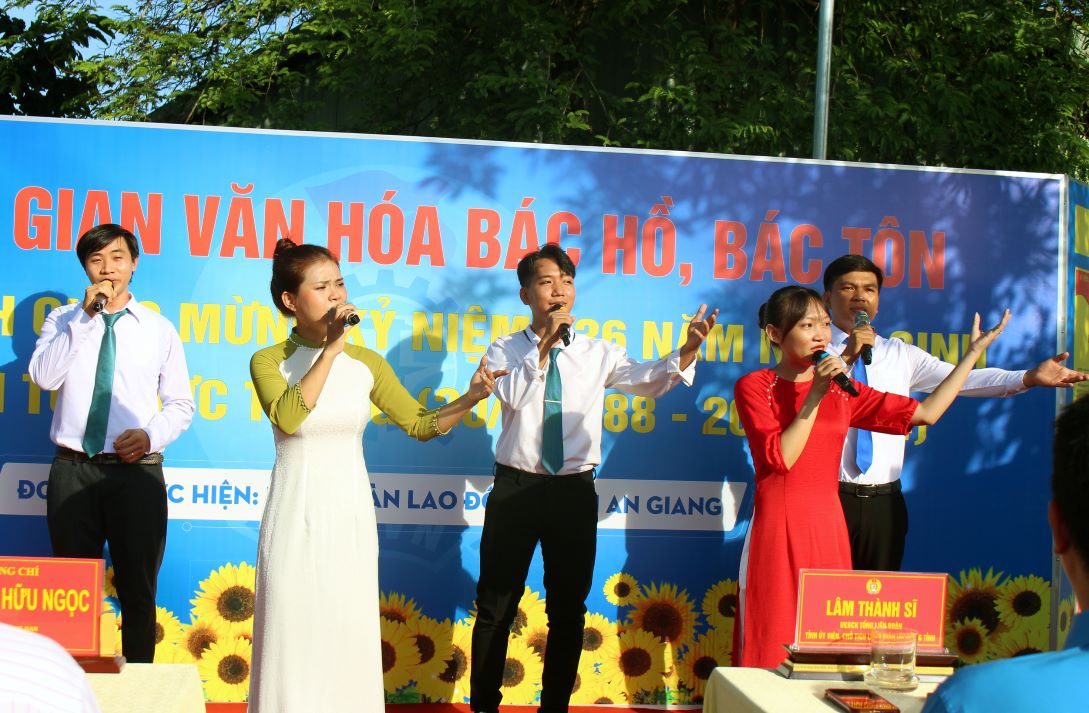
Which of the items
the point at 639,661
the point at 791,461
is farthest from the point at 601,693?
the point at 791,461

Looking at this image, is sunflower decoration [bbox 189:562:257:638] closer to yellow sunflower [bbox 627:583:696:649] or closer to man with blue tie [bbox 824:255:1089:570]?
yellow sunflower [bbox 627:583:696:649]

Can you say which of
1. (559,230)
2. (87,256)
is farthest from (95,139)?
(559,230)

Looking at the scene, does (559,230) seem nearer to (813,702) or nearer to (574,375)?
(574,375)

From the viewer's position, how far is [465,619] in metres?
Result: 4.40

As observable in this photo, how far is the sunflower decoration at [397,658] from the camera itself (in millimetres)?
4363

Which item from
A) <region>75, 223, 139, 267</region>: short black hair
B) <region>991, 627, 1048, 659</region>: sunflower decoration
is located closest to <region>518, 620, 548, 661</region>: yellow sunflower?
<region>991, 627, 1048, 659</region>: sunflower decoration

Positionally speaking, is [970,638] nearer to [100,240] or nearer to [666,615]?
[666,615]

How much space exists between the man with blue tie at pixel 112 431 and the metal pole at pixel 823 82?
2.98m

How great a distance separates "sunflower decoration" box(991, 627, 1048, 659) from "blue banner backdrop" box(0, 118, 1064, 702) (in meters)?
0.03

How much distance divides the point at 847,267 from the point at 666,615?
1.51 m

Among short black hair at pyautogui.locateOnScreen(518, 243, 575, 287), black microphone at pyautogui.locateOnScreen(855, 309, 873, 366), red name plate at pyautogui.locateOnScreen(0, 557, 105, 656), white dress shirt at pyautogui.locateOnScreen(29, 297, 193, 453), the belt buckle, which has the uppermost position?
short black hair at pyautogui.locateOnScreen(518, 243, 575, 287)

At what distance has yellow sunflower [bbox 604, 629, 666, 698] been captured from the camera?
443 centimetres

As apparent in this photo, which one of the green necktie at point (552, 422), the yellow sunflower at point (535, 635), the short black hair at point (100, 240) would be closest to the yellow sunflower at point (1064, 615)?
the yellow sunflower at point (535, 635)

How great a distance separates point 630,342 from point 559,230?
52 centimetres
